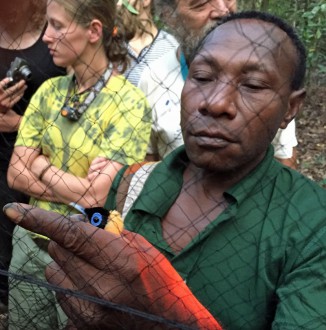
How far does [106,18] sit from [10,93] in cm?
43

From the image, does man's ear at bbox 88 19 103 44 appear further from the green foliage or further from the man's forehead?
the green foliage

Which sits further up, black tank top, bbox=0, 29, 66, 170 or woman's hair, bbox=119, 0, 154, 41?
woman's hair, bbox=119, 0, 154, 41

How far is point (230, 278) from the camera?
1.14 meters

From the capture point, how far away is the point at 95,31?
1871mm

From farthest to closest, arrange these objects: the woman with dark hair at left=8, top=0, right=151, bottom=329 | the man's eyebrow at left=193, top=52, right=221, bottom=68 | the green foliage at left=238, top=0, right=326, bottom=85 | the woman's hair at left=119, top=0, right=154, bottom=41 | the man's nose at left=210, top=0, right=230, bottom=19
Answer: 1. the green foliage at left=238, top=0, right=326, bottom=85
2. the woman's hair at left=119, top=0, right=154, bottom=41
3. the man's nose at left=210, top=0, right=230, bottom=19
4. the woman with dark hair at left=8, top=0, right=151, bottom=329
5. the man's eyebrow at left=193, top=52, right=221, bottom=68

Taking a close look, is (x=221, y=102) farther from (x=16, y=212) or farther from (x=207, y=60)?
(x=16, y=212)

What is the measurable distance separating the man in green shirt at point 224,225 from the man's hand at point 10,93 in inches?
39.2

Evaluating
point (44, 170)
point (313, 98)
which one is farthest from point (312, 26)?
point (44, 170)

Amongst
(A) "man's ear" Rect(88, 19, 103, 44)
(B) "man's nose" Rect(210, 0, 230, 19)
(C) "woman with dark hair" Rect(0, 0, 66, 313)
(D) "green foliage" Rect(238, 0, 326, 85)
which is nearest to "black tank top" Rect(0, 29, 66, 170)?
(C) "woman with dark hair" Rect(0, 0, 66, 313)

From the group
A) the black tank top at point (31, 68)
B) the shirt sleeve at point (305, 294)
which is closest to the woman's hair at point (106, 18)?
the black tank top at point (31, 68)

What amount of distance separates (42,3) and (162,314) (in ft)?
4.80

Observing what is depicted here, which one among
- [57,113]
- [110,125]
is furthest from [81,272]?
[57,113]

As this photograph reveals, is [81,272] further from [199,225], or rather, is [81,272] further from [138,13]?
[138,13]

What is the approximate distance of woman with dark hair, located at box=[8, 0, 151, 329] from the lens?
1.69 metres
